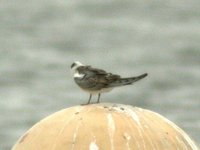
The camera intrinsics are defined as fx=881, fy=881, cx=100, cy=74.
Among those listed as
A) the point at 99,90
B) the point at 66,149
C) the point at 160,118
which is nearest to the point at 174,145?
the point at 160,118

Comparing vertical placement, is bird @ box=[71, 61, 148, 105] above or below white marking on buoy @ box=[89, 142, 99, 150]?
above

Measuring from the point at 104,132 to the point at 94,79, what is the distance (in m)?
1.51

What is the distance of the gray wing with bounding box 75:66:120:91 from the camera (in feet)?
26.0

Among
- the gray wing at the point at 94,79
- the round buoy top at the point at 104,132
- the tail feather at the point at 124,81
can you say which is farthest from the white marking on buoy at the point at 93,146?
the gray wing at the point at 94,79

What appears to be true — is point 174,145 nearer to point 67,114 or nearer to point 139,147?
point 139,147

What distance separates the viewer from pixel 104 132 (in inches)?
261

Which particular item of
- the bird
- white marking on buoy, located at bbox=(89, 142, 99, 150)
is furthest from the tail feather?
white marking on buoy, located at bbox=(89, 142, 99, 150)

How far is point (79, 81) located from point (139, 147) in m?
1.69

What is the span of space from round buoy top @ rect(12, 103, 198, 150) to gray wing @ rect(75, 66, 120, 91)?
79 cm

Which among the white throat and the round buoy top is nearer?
the round buoy top

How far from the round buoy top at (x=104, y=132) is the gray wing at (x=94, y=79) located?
0.79m

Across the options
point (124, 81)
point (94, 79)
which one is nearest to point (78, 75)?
point (94, 79)

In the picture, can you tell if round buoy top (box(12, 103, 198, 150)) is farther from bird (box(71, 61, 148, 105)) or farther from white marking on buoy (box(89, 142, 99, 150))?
bird (box(71, 61, 148, 105))

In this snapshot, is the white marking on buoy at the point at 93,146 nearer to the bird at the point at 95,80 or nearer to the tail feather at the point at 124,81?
the tail feather at the point at 124,81
